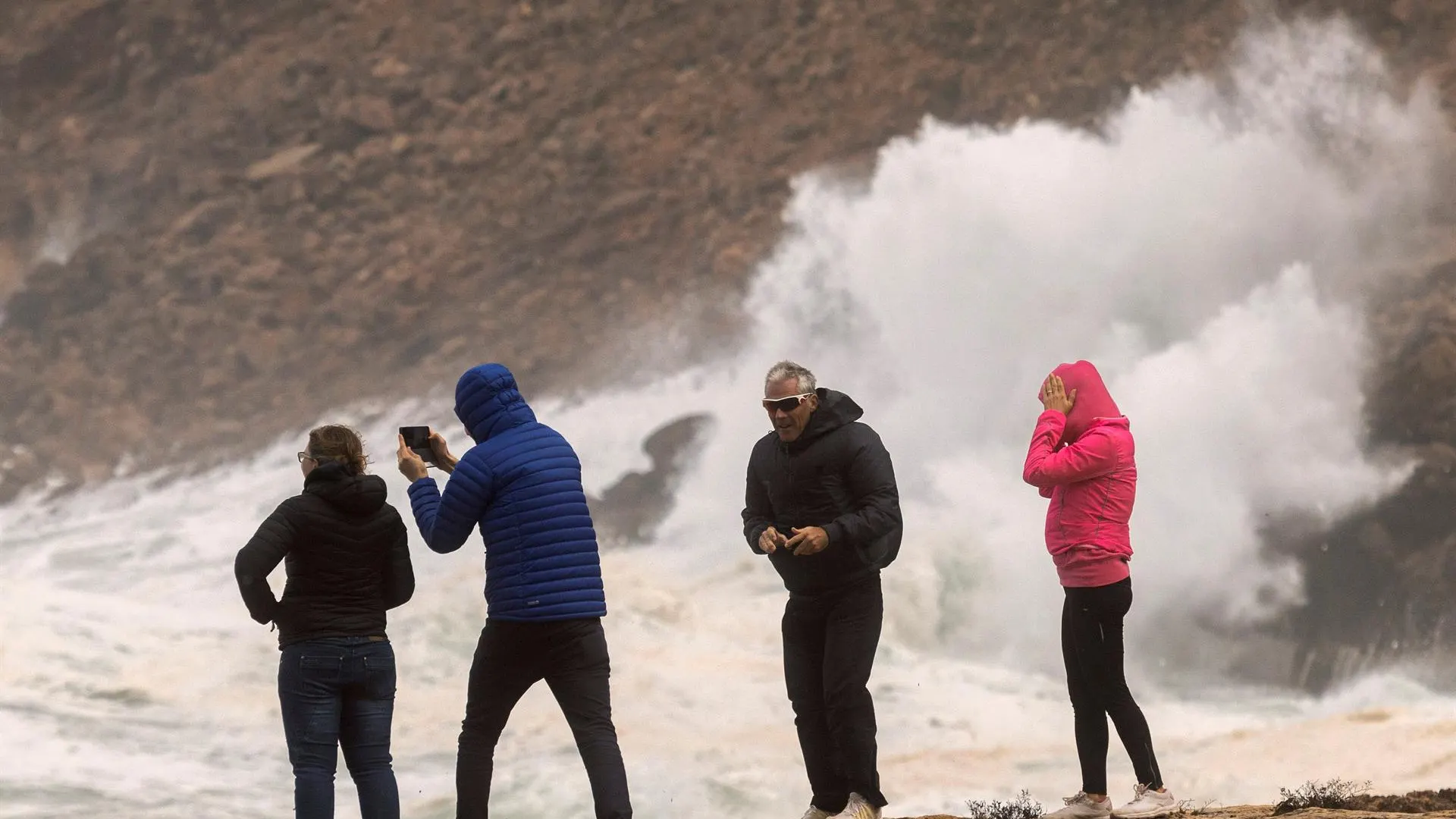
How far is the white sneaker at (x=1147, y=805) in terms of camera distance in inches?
187

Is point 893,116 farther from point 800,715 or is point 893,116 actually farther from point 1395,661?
point 800,715

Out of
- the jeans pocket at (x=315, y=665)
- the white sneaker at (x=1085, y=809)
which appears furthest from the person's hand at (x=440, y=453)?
the white sneaker at (x=1085, y=809)

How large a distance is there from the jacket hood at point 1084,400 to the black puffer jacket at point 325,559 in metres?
2.02

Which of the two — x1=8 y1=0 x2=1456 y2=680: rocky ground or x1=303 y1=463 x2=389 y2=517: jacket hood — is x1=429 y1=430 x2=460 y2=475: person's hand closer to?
x1=303 y1=463 x2=389 y2=517: jacket hood

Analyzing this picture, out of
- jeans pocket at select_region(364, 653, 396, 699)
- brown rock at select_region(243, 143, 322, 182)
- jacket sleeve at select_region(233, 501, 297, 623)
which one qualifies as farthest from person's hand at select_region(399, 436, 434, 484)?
→ brown rock at select_region(243, 143, 322, 182)

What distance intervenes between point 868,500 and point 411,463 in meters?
1.28

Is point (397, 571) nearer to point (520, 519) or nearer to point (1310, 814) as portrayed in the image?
point (520, 519)

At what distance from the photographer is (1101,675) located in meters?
4.77

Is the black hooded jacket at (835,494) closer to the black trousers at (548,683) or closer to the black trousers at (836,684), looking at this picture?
the black trousers at (836,684)

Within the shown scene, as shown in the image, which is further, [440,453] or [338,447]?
[440,453]

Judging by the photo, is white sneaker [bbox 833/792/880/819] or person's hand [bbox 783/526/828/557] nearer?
person's hand [bbox 783/526/828/557]

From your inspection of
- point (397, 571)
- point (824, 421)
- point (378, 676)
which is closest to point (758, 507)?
point (824, 421)

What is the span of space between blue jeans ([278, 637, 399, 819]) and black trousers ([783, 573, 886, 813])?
3.89 ft

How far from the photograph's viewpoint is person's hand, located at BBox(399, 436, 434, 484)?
4227 millimetres
